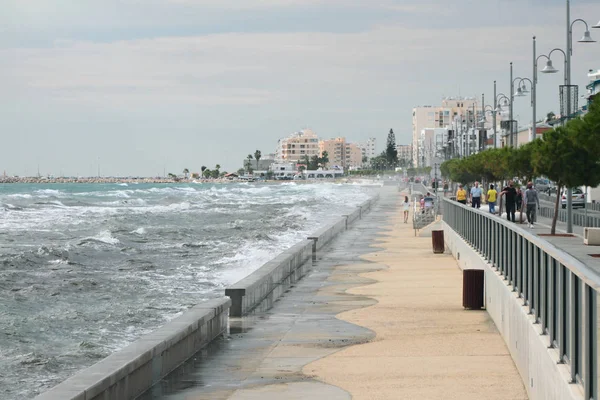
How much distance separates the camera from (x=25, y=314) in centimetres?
2039

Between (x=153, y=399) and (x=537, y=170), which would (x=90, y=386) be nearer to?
(x=153, y=399)

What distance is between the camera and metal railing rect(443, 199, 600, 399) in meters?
6.54

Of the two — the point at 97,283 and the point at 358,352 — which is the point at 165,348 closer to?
the point at 358,352

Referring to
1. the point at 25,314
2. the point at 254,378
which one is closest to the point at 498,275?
the point at 254,378

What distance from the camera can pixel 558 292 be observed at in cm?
838

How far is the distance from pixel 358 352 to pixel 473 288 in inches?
165

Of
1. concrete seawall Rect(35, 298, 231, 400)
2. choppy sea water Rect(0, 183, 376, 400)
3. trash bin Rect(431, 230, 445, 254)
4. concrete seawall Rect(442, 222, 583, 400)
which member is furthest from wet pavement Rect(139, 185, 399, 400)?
trash bin Rect(431, 230, 445, 254)

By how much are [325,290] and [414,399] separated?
9.97 m

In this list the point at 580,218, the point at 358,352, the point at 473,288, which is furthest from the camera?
the point at 580,218

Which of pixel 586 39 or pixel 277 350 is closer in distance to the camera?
pixel 277 350

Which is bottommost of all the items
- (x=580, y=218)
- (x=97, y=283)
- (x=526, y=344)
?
(x=97, y=283)

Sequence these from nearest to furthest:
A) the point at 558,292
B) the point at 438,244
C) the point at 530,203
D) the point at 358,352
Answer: the point at 558,292 < the point at 358,352 < the point at 438,244 < the point at 530,203

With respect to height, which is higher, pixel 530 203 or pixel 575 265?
pixel 575 265

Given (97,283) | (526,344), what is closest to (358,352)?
(526,344)
